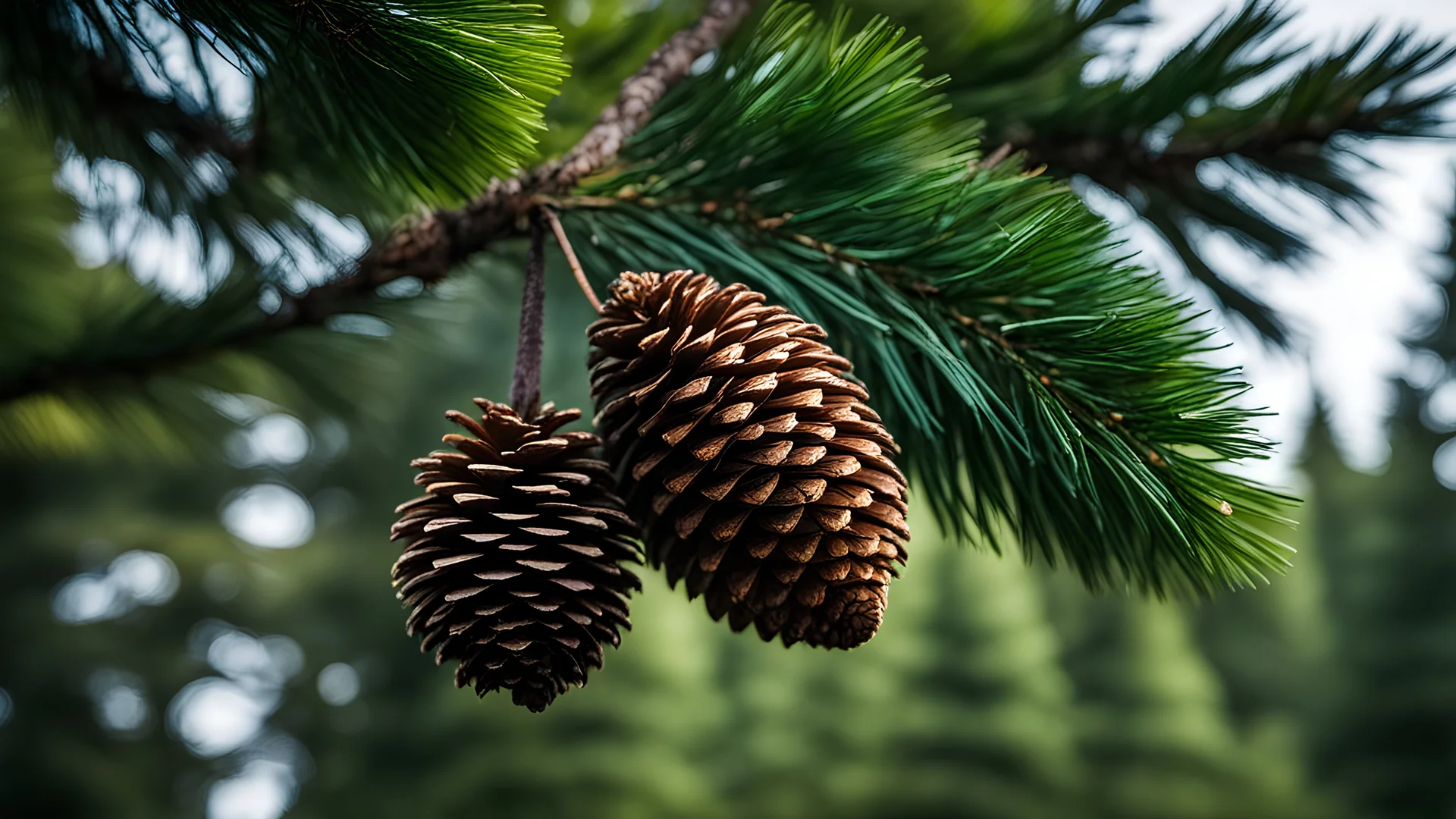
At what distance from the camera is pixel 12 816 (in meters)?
2.31

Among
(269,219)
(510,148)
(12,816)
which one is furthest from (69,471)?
(510,148)

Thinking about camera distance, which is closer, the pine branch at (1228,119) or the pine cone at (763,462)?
the pine cone at (763,462)

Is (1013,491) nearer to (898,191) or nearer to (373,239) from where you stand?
(898,191)

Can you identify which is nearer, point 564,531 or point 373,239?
point 564,531

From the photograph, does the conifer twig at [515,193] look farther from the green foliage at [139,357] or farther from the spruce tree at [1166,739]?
the spruce tree at [1166,739]

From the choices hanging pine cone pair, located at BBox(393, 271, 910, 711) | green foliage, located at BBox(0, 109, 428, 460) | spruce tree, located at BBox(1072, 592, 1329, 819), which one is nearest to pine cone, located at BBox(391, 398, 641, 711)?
hanging pine cone pair, located at BBox(393, 271, 910, 711)

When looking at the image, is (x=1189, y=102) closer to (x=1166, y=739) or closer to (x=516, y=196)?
(x=516, y=196)

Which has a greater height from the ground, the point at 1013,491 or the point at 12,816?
the point at 1013,491

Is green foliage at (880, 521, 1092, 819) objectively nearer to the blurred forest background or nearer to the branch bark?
the blurred forest background

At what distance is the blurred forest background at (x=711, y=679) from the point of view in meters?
2.70

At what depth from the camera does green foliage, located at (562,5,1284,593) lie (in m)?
0.34

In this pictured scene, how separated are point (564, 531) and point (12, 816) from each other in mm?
2826

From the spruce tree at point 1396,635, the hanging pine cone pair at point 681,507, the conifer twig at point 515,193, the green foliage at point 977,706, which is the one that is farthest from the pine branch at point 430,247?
the spruce tree at point 1396,635

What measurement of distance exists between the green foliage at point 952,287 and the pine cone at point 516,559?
12cm
